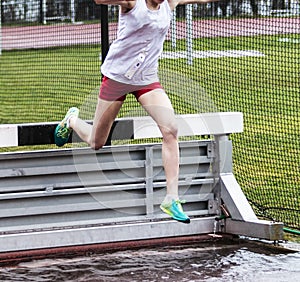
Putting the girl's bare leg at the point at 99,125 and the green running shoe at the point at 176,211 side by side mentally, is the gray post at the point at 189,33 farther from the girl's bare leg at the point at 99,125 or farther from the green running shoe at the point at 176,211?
the green running shoe at the point at 176,211

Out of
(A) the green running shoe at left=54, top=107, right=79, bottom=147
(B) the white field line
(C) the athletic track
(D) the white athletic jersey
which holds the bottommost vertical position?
(A) the green running shoe at left=54, top=107, right=79, bottom=147

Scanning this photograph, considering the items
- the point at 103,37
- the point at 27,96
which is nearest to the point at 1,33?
the point at 27,96

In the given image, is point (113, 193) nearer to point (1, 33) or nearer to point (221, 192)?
point (221, 192)

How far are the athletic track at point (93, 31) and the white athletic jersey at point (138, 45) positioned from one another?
749 cm

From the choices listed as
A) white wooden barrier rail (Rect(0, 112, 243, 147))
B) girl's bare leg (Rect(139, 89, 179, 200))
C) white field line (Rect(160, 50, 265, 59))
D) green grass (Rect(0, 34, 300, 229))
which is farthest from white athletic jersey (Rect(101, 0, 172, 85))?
white field line (Rect(160, 50, 265, 59))

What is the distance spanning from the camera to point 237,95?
14.8 meters

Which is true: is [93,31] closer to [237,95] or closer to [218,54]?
[218,54]

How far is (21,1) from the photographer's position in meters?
23.0

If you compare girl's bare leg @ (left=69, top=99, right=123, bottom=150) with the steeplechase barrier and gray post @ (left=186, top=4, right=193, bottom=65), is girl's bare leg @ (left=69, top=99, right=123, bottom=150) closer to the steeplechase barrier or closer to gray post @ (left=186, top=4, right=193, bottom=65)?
the steeplechase barrier

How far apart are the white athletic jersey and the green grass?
91.1 inches

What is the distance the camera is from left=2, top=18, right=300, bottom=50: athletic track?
15.9m

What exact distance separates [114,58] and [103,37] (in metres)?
1.53

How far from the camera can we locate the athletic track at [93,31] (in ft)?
52.2

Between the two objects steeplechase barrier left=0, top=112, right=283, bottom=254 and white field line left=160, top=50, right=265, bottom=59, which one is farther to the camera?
white field line left=160, top=50, right=265, bottom=59
